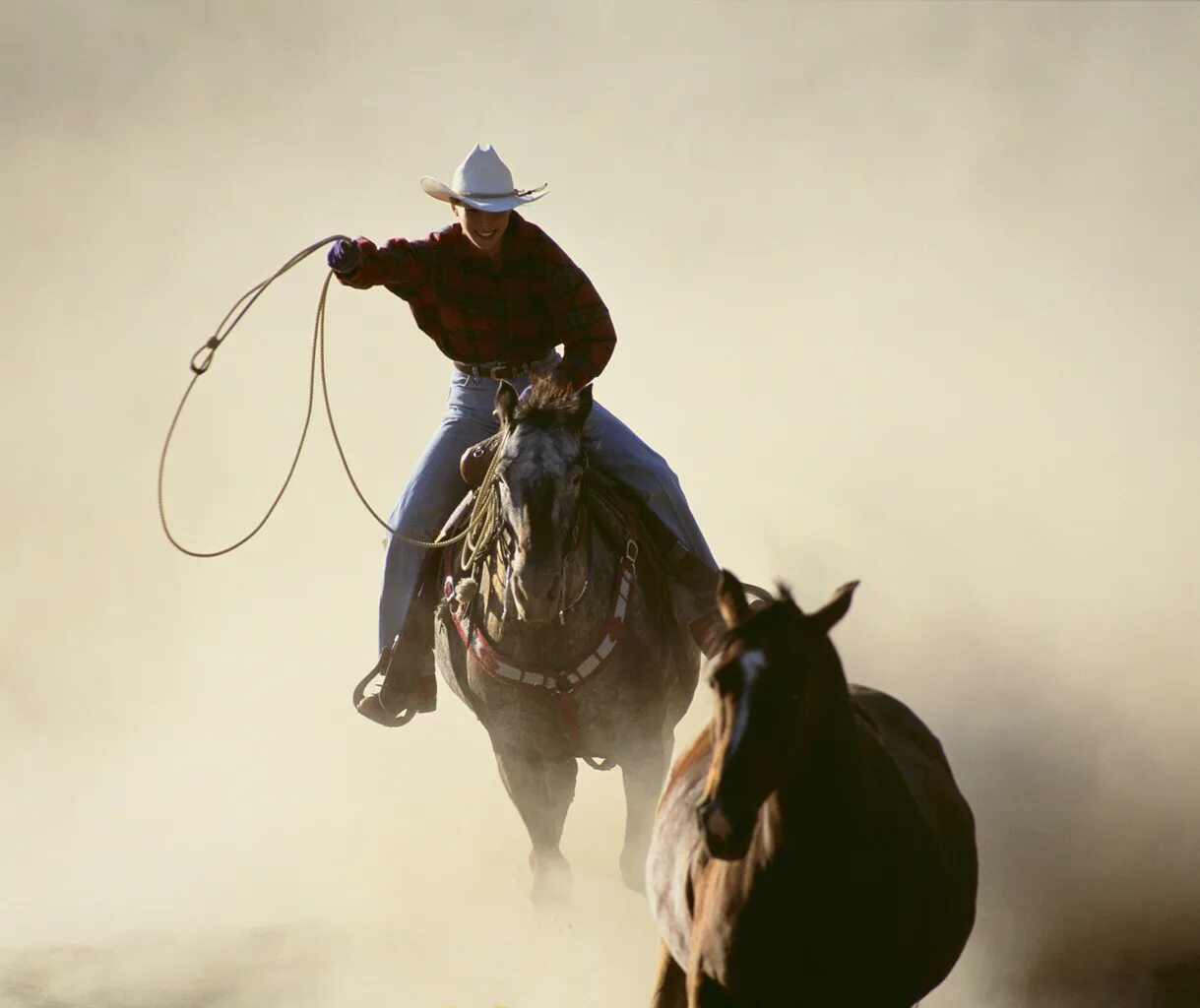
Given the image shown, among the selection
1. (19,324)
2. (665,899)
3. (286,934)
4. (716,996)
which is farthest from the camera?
(19,324)

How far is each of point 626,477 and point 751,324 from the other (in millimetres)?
16319

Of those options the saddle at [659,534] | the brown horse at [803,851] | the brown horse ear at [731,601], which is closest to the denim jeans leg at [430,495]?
the saddle at [659,534]

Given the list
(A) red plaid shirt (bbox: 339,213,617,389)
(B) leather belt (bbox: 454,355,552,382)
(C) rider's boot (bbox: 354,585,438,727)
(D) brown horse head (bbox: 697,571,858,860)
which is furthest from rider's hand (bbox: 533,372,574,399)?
(D) brown horse head (bbox: 697,571,858,860)

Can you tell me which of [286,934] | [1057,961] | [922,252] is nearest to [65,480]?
[922,252]

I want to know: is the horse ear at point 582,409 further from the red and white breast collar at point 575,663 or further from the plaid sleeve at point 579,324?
the red and white breast collar at point 575,663

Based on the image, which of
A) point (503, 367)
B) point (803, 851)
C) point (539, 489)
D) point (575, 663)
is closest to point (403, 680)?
point (575, 663)

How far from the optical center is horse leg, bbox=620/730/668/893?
26.2ft

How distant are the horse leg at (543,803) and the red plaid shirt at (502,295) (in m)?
1.79

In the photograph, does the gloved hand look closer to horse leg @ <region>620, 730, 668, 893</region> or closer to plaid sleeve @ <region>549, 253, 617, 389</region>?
plaid sleeve @ <region>549, 253, 617, 389</region>

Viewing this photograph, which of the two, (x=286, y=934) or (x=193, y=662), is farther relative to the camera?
(x=193, y=662)

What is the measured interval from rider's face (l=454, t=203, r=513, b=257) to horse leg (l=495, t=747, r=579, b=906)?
2.28 metres

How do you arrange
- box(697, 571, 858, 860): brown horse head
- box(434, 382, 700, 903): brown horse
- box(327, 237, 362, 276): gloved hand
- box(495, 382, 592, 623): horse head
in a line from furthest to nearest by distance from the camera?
box(327, 237, 362, 276): gloved hand
box(434, 382, 700, 903): brown horse
box(495, 382, 592, 623): horse head
box(697, 571, 858, 860): brown horse head

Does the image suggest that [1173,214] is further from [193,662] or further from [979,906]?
[979,906]

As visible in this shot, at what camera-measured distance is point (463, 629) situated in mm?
7859
